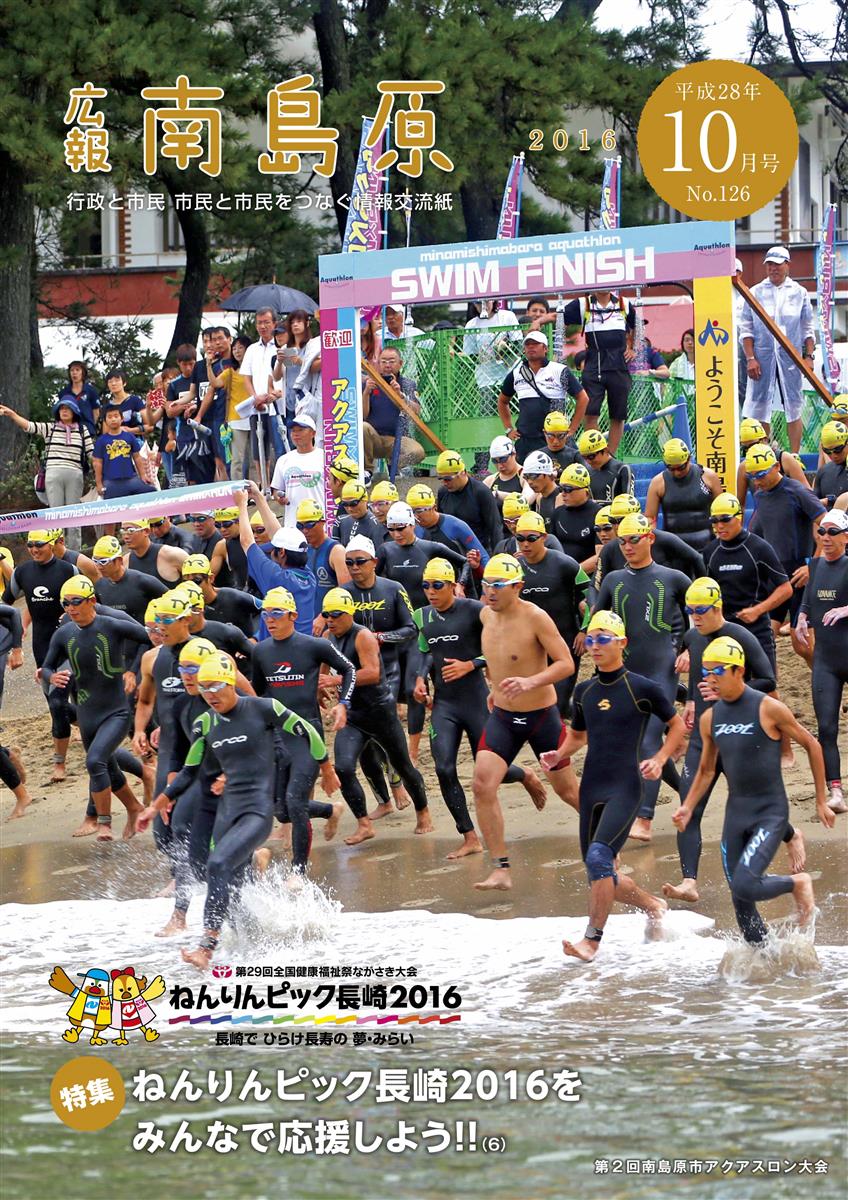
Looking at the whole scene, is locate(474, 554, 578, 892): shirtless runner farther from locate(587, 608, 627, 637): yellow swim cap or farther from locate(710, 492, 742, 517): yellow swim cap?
locate(710, 492, 742, 517): yellow swim cap

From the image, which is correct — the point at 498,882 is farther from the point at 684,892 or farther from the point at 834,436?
the point at 834,436

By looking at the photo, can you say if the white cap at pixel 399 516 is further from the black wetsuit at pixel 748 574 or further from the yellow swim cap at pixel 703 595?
the yellow swim cap at pixel 703 595

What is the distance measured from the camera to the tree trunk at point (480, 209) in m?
25.1

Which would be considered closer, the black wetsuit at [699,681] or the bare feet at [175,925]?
the black wetsuit at [699,681]

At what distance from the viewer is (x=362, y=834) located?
43.1 ft

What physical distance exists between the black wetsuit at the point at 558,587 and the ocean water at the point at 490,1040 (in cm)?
156

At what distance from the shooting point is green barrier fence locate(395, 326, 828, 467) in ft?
60.2

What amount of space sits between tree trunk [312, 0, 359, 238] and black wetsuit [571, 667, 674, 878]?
12.8 metres

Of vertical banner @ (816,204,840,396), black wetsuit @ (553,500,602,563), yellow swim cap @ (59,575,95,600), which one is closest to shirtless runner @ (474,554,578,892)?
black wetsuit @ (553,500,602,563)

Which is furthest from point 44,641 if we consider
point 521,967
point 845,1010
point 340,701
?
point 845,1010

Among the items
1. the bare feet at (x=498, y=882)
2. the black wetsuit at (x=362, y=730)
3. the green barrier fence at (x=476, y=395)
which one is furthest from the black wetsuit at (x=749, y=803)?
the green barrier fence at (x=476, y=395)

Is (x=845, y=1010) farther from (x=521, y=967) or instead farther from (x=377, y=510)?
(x=377, y=510)

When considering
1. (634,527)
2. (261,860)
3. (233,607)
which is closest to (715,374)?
(634,527)

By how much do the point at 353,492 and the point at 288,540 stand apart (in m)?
1.01
